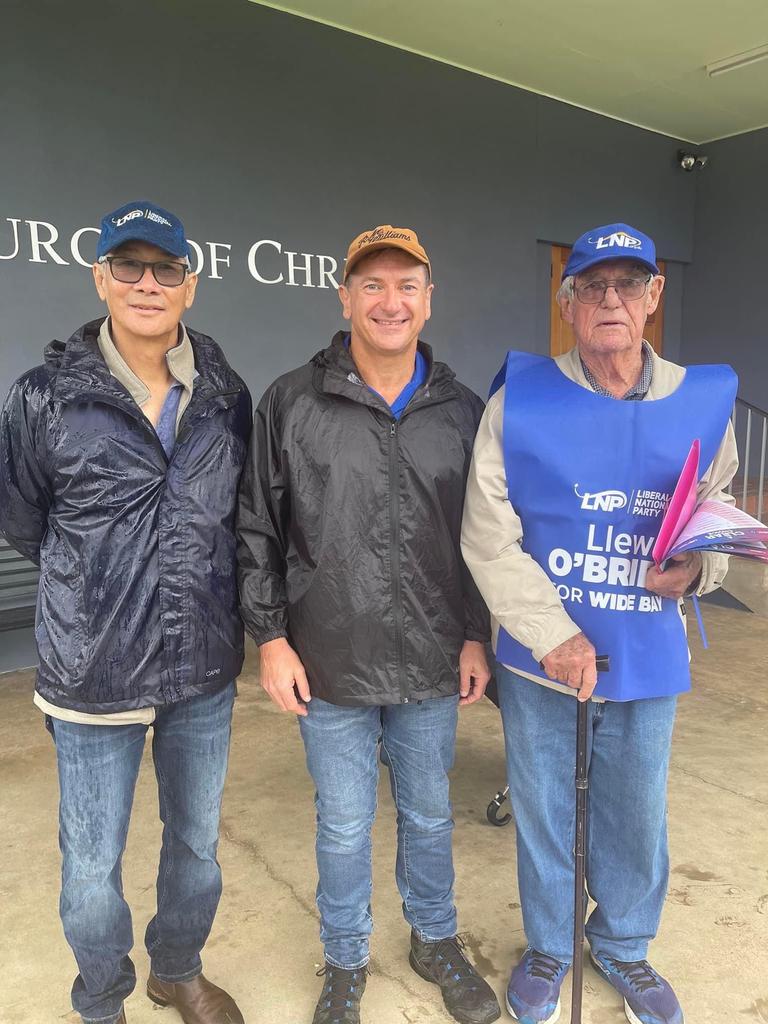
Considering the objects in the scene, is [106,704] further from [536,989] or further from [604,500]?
[536,989]

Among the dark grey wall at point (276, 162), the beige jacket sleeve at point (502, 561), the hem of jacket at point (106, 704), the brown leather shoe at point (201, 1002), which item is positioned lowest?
the brown leather shoe at point (201, 1002)

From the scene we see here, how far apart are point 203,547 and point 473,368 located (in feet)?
16.8

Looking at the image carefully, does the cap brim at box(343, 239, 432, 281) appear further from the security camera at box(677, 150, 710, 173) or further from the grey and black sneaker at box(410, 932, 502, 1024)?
the security camera at box(677, 150, 710, 173)

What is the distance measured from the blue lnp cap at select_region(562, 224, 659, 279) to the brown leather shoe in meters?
1.85

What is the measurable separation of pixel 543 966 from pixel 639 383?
1.41 metres

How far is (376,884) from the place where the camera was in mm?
2521

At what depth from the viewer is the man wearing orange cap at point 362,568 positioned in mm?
1765

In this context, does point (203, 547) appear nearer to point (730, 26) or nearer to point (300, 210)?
point (300, 210)

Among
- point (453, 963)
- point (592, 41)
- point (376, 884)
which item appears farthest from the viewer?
point (592, 41)

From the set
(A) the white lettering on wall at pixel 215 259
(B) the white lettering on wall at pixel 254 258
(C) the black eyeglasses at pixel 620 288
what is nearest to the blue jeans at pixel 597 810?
(C) the black eyeglasses at pixel 620 288

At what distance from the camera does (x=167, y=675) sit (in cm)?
165

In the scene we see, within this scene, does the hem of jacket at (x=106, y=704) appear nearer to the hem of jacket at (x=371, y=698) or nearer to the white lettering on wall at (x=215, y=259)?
the hem of jacket at (x=371, y=698)

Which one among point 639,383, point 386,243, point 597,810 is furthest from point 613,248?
point 597,810

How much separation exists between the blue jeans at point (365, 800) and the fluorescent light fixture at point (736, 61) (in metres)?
6.09
